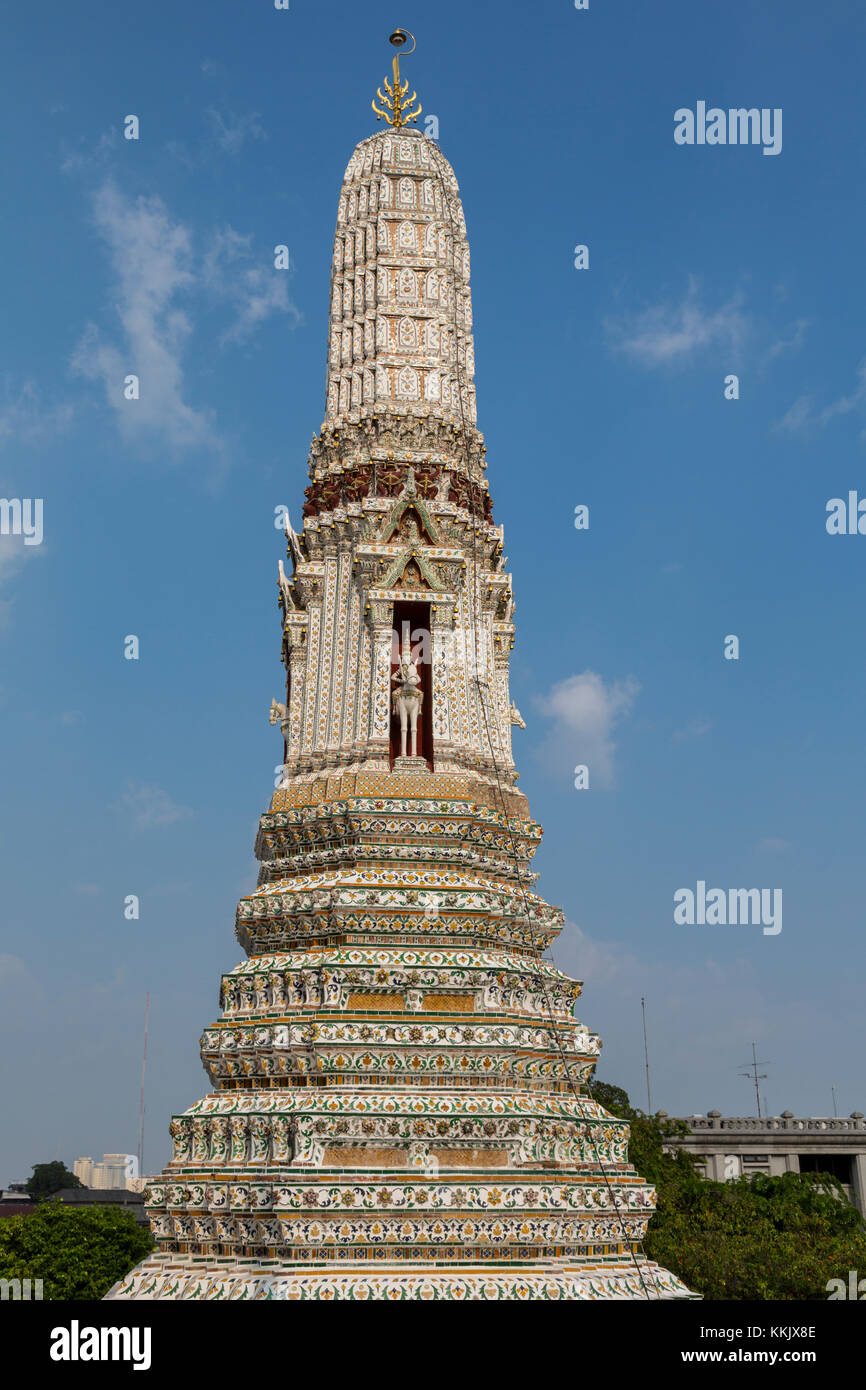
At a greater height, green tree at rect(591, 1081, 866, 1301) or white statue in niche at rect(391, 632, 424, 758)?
white statue in niche at rect(391, 632, 424, 758)

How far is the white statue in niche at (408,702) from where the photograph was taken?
65.2ft

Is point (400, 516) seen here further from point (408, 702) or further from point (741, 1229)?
point (741, 1229)

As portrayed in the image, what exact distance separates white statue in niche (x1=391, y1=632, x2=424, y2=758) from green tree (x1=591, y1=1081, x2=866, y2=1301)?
979cm

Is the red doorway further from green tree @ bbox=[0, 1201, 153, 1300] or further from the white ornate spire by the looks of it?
green tree @ bbox=[0, 1201, 153, 1300]

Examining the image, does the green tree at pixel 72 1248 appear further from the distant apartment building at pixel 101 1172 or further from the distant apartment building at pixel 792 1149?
the distant apartment building at pixel 101 1172

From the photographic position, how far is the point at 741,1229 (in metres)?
26.2

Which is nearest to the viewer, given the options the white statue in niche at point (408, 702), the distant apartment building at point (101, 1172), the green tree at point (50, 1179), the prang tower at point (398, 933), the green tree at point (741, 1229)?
the prang tower at point (398, 933)

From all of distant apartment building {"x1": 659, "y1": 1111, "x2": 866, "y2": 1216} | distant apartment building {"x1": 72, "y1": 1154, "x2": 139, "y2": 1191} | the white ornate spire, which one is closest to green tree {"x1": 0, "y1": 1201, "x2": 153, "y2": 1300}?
the white ornate spire

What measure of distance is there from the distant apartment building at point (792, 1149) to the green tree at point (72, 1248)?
27.2m

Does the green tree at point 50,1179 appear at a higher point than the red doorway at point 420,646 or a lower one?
lower

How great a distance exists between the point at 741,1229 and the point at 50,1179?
79526 millimetres

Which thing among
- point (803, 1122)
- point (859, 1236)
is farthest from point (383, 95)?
point (803, 1122)

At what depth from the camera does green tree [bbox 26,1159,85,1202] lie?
91812 millimetres

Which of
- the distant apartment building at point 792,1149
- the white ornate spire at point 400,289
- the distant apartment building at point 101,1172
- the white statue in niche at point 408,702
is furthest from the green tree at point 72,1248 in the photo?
the distant apartment building at point 101,1172
